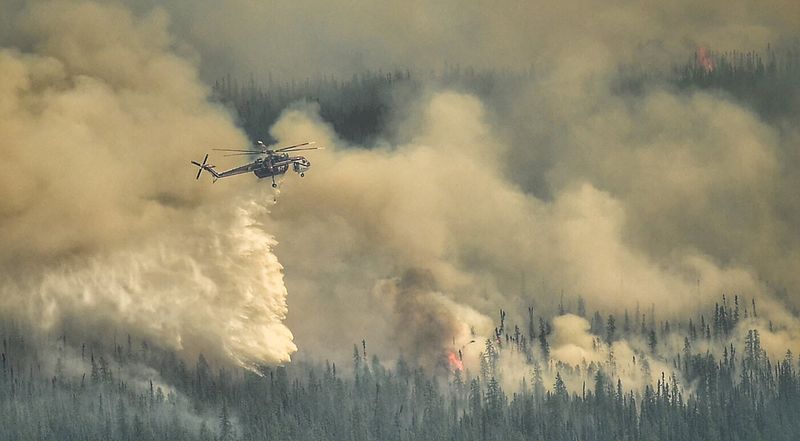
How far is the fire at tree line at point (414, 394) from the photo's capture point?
43.8 metres

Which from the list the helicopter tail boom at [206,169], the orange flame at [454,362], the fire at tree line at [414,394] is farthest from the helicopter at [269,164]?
the orange flame at [454,362]

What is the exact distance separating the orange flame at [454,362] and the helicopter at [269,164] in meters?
7.33

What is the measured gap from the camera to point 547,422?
46.1m

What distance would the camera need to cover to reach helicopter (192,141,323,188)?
4409 cm

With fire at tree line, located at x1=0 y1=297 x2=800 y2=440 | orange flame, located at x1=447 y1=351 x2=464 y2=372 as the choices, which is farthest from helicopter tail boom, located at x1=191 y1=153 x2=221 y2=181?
orange flame, located at x1=447 y1=351 x2=464 y2=372

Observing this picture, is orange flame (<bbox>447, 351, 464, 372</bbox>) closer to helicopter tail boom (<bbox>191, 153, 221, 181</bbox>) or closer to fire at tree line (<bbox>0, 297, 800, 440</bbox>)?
fire at tree line (<bbox>0, 297, 800, 440</bbox>)

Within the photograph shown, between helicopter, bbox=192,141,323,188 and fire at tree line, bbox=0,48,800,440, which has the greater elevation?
helicopter, bbox=192,141,323,188

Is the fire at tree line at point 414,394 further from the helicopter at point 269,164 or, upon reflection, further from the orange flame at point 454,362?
the helicopter at point 269,164

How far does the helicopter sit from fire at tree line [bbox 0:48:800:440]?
1.25 meters

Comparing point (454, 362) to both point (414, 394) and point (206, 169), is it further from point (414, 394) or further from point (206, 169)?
point (206, 169)

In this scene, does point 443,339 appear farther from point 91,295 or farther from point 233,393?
point 91,295

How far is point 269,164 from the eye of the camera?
145 feet

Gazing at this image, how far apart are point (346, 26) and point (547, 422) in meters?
14.2

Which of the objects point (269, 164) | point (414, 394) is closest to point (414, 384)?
point (414, 394)
